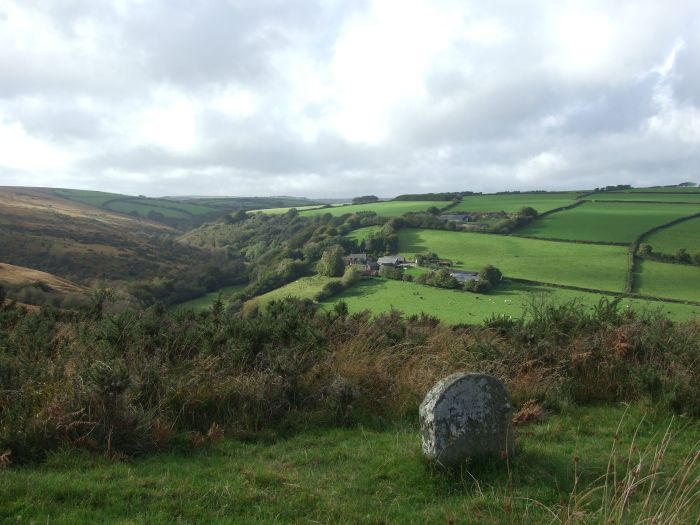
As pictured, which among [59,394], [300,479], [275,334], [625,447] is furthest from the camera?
[275,334]

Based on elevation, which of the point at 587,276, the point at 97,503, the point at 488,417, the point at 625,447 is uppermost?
the point at 488,417

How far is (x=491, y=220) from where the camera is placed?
241 feet

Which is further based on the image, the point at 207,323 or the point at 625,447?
the point at 207,323

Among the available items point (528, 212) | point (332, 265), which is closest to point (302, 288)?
point (332, 265)

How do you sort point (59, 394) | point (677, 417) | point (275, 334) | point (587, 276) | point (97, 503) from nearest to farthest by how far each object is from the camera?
point (97, 503)
point (59, 394)
point (677, 417)
point (275, 334)
point (587, 276)

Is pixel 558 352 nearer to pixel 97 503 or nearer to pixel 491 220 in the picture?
pixel 97 503

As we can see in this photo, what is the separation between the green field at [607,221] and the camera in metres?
58.3

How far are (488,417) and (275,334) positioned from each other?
15.1ft

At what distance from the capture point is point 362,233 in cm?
7981

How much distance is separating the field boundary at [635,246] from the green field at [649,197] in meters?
15.4

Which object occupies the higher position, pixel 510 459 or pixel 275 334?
pixel 275 334

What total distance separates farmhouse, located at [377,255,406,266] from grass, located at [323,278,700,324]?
21.6 ft

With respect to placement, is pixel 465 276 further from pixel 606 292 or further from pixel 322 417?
pixel 322 417

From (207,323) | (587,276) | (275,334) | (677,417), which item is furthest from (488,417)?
(587,276)
